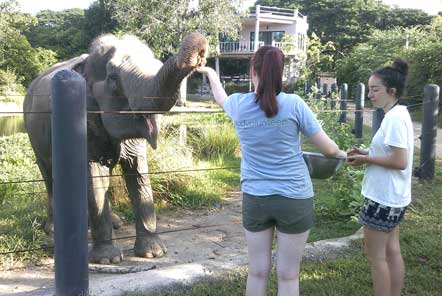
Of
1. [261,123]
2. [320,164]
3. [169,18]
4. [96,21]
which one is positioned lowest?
[320,164]

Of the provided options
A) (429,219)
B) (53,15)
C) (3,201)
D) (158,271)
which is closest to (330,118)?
(429,219)

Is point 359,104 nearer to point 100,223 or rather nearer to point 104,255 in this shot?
point 100,223

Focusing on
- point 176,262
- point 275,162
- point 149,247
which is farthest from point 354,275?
point 149,247

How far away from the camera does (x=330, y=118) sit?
8.44 m

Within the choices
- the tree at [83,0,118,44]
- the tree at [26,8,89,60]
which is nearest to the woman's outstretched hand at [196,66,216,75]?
the tree at [83,0,118,44]

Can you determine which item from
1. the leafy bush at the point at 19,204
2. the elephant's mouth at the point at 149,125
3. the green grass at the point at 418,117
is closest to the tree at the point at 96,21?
the green grass at the point at 418,117

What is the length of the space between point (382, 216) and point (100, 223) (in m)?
2.34

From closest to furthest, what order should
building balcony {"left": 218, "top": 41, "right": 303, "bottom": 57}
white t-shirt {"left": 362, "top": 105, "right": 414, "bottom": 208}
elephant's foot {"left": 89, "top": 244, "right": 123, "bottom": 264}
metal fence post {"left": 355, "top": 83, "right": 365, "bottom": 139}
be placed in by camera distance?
white t-shirt {"left": 362, "top": 105, "right": 414, "bottom": 208} → elephant's foot {"left": 89, "top": 244, "right": 123, "bottom": 264} → metal fence post {"left": 355, "top": 83, "right": 365, "bottom": 139} → building balcony {"left": 218, "top": 41, "right": 303, "bottom": 57}

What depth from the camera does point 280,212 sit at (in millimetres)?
2453

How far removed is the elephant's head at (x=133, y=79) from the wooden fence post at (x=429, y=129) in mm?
4024

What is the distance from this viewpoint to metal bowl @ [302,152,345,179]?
273cm

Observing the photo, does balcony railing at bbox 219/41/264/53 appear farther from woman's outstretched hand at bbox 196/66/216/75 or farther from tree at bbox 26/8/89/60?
woman's outstretched hand at bbox 196/66/216/75

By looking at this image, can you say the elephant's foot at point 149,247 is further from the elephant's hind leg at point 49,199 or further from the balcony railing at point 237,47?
the balcony railing at point 237,47

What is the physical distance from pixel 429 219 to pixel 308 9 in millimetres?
51946
